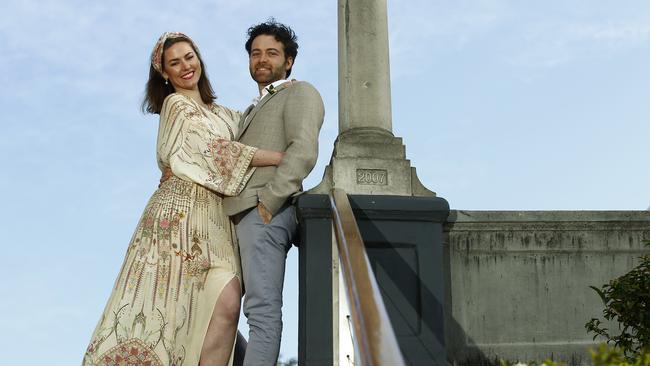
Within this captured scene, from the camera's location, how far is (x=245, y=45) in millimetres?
4660

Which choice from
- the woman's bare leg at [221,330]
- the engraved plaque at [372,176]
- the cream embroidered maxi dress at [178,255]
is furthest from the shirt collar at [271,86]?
the engraved plaque at [372,176]

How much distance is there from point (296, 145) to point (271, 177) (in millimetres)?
204

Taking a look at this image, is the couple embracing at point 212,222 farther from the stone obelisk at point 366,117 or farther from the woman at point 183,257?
the stone obelisk at point 366,117

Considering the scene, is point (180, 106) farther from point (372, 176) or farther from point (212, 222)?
point (372, 176)

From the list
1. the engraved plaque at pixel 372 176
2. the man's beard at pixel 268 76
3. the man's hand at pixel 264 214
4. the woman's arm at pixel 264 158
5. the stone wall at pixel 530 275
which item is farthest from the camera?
the engraved plaque at pixel 372 176

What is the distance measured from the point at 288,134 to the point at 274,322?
0.91 m

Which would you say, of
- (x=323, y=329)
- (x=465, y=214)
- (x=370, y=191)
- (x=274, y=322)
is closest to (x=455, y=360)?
(x=465, y=214)

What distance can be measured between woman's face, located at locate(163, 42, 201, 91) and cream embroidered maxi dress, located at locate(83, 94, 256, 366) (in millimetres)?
120

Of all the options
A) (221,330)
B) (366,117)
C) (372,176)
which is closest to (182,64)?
(221,330)

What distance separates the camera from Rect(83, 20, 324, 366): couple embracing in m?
4.08

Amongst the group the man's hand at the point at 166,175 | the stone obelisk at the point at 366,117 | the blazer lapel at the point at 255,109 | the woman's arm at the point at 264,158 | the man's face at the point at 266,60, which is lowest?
the man's hand at the point at 166,175

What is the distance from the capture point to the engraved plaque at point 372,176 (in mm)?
9188

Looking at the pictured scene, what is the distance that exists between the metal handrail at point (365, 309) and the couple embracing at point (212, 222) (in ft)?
2.77

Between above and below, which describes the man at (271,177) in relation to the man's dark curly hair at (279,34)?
below
